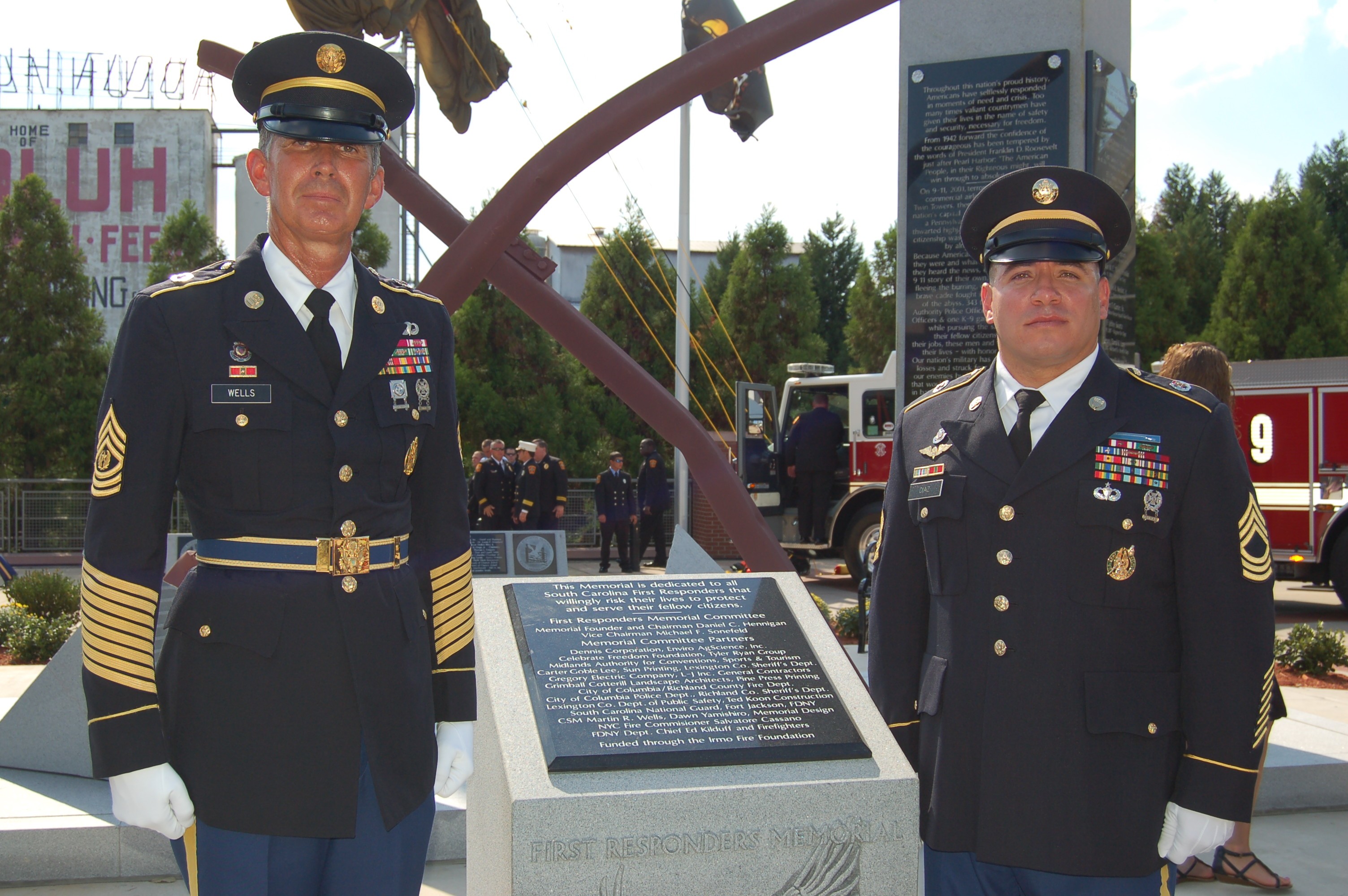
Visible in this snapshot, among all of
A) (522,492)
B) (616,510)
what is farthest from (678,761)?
(616,510)

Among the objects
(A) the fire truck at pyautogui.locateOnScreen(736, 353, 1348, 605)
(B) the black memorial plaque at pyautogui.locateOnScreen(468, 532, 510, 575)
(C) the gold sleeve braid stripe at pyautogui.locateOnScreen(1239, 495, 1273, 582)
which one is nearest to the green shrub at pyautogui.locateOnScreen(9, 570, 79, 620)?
(B) the black memorial plaque at pyautogui.locateOnScreen(468, 532, 510, 575)

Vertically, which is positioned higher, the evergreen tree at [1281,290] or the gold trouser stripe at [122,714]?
the evergreen tree at [1281,290]

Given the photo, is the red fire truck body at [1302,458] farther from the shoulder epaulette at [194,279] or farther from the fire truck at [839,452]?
the shoulder epaulette at [194,279]

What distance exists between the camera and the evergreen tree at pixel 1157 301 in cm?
2400

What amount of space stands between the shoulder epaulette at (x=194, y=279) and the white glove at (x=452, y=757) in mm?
957

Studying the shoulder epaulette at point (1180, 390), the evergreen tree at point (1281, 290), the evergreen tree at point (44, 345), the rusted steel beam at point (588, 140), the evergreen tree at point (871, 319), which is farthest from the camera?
the evergreen tree at point (871, 319)

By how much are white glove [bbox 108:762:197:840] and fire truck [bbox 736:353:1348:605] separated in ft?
29.3

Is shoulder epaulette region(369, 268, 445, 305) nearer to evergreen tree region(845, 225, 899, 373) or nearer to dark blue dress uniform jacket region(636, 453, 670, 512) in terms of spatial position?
dark blue dress uniform jacket region(636, 453, 670, 512)

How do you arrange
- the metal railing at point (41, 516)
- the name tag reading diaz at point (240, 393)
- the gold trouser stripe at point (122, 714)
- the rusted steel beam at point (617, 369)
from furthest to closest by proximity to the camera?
the metal railing at point (41, 516)
the rusted steel beam at point (617, 369)
the name tag reading diaz at point (240, 393)
the gold trouser stripe at point (122, 714)

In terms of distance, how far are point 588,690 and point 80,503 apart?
53.4ft

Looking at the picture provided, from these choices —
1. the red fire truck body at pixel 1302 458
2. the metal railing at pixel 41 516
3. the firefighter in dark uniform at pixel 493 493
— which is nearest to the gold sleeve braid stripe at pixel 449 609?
the red fire truck body at pixel 1302 458

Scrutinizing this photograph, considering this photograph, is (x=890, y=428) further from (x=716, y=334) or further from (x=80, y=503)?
(x=80, y=503)

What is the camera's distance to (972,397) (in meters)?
2.44

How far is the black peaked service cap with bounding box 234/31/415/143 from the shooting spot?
207cm
